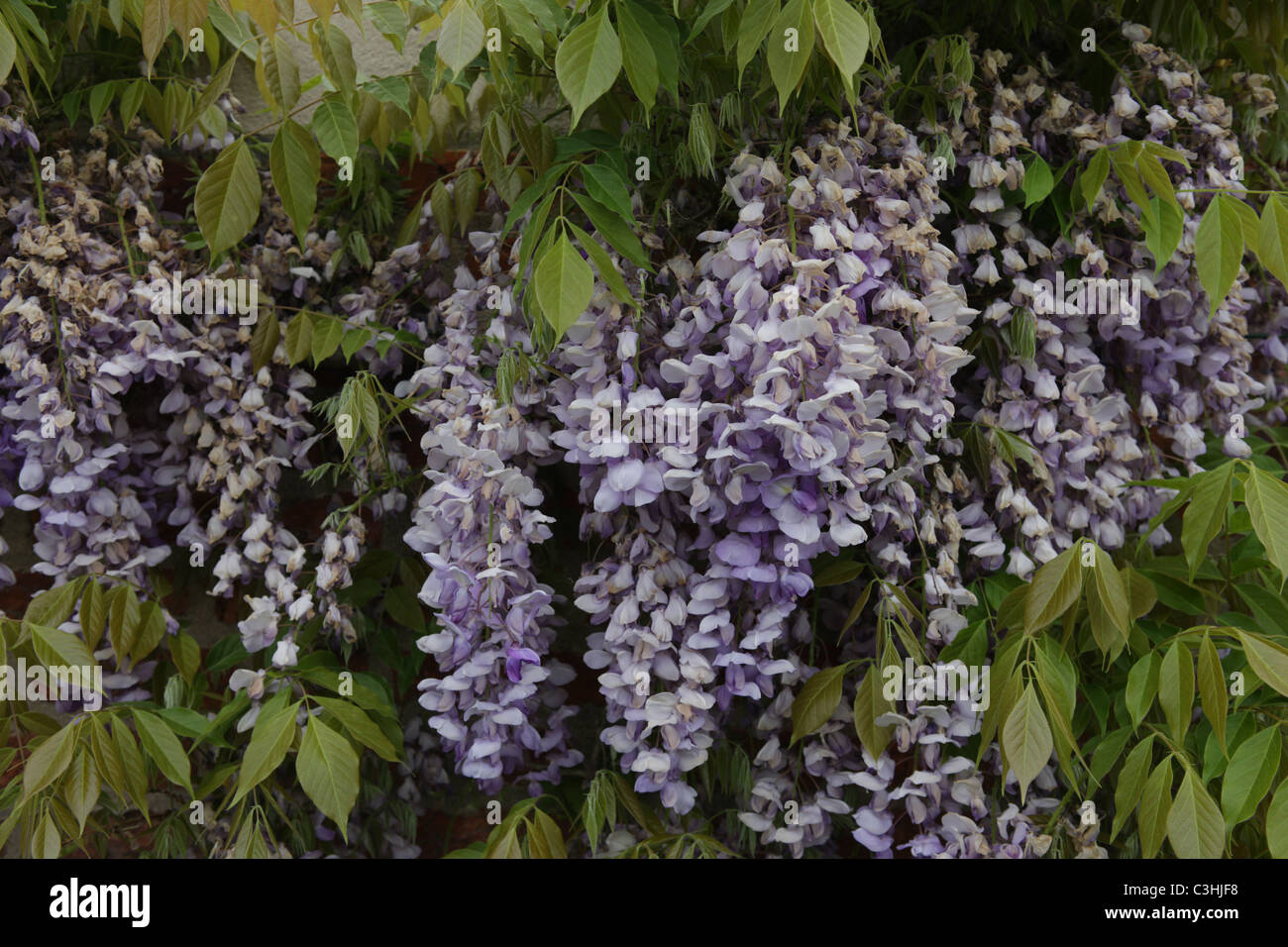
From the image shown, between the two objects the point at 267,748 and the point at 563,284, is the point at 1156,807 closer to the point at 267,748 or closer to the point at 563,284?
the point at 563,284

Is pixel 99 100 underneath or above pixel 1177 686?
above

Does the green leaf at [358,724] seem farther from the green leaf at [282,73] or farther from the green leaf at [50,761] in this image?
the green leaf at [282,73]

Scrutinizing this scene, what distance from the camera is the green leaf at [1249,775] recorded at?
1364 mm

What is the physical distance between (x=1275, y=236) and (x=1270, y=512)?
0.42m

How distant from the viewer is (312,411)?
6.27 feet

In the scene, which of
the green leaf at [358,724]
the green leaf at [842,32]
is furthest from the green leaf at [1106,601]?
the green leaf at [358,724]

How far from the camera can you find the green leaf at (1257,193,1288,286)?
4.81ft

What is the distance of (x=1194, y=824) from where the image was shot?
133 centimetres

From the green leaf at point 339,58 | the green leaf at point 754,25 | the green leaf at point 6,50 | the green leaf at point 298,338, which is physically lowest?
the green leaf at point 298,338

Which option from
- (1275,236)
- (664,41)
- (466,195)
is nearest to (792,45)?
(664,41)

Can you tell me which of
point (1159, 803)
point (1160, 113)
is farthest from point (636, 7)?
point (1159, 803)

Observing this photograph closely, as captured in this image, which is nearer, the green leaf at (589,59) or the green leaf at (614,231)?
the green leaf at (589,59)

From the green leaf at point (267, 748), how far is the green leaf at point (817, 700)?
745 millimetres

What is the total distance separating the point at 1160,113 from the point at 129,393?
1813 mm
